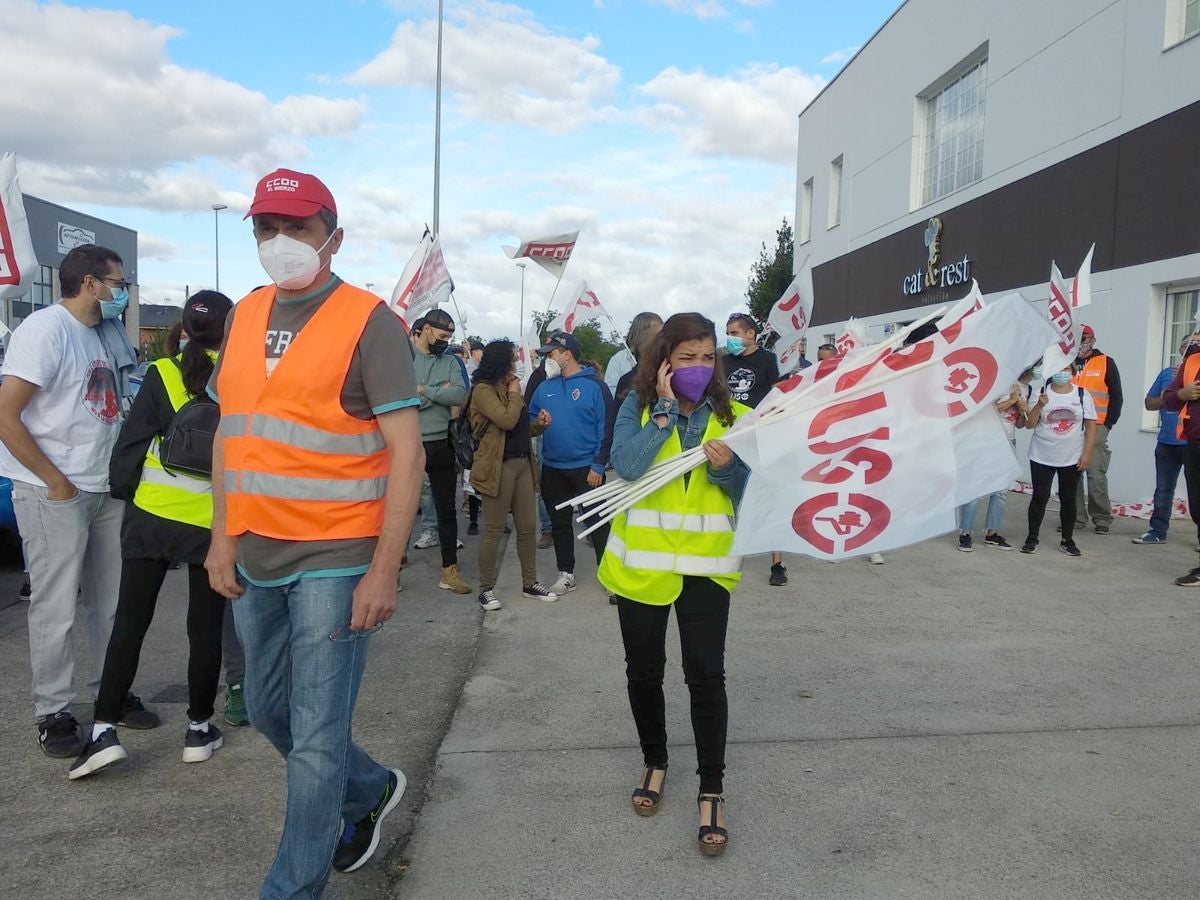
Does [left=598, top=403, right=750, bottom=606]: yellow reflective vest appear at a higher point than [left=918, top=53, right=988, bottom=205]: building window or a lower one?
lower

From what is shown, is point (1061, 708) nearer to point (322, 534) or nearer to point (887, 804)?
point (887, 804)

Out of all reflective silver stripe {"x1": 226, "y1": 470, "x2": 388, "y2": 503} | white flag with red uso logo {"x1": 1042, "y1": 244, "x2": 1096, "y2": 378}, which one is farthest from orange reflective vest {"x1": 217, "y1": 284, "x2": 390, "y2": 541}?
white flag with red uso logo {"x1": 1042, "y1": 244, "x2": 1096, "y2": 378}

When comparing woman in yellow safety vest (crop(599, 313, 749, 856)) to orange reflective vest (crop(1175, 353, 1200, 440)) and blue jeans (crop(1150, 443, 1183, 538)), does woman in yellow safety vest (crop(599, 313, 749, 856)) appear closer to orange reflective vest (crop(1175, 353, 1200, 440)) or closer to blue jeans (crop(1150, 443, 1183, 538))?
orange reflective vest (crop(1175, 353, 1200, 440))

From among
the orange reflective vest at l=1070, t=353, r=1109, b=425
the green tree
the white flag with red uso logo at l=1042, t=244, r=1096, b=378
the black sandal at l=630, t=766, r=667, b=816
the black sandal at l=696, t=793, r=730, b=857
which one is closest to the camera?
the black sandal at l=696, t=793, r=730, b=857

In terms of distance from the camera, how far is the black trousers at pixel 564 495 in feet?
23.9

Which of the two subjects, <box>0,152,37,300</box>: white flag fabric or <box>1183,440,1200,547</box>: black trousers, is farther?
<box>1183,440,1200,547</box>: black trousers

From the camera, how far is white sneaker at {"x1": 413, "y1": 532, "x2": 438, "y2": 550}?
897 centimetres

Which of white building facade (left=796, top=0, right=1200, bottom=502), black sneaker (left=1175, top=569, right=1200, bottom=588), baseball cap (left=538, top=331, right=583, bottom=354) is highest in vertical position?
white building facade (left=796, top=0, right=1200, bottom=502)

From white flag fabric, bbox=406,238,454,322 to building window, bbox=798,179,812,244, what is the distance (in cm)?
1619

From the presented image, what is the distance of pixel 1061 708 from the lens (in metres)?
4.62

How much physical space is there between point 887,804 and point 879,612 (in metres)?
3.06

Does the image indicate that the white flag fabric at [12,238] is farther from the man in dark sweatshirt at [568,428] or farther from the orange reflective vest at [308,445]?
the orange reflective vest at [308,445]

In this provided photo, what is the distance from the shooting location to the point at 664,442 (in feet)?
11.5

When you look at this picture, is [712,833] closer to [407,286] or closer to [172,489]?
[172,489]
